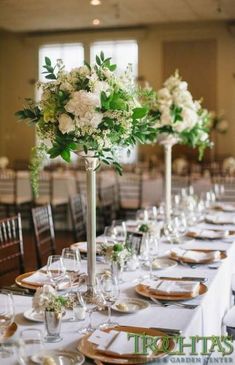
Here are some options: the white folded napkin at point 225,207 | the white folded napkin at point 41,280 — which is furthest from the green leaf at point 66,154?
the white folded napkin at point 225,207

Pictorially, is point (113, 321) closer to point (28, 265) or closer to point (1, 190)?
point (28, 265)

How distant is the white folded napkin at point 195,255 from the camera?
10.6 feet

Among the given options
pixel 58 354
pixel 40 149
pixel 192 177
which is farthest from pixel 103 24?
pixel 58 354

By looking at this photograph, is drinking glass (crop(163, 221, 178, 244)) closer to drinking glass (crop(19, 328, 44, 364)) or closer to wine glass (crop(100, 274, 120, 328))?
wine glass (crop(100, 274, 120, 328))

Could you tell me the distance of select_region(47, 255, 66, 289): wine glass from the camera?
2539mm

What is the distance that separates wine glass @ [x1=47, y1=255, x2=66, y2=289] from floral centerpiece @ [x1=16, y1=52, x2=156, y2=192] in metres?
0.46

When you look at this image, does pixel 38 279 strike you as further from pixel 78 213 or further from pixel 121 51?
pixel 121 51

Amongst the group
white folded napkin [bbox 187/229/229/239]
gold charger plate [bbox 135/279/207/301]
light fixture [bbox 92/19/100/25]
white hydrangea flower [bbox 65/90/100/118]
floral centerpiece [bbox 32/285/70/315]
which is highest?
light fixture [bbox 92/19/100/25]

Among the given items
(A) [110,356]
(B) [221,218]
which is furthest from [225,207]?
(A) [110,356]

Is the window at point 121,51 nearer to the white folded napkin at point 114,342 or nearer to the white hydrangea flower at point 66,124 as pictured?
the white hydrangea flower at point 66,124

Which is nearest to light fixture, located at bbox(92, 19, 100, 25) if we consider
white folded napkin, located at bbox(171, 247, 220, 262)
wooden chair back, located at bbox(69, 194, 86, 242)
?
wooden chair back, located at bbox(69, 194, 86, 242)

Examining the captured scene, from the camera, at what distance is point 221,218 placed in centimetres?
480

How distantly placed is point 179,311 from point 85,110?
0.93 m

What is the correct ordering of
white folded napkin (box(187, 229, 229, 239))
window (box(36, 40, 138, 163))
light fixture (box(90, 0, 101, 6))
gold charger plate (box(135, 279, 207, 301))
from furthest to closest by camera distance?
window (box(36, 40, 138, 163))
light fixture (box(90, 0, 101, 6))
white folded napkin (box(187, 229, 229, 239))
gold charger plate (box(135, 279, 207, 301))
